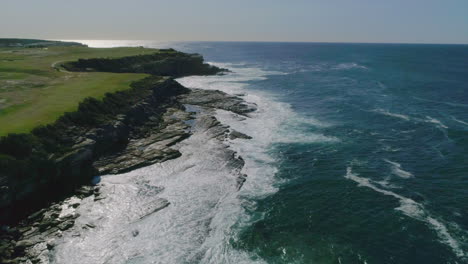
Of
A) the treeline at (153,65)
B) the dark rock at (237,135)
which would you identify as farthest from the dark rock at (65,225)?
the treeline at (153,65)

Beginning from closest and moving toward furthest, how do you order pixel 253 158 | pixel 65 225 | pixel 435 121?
1. pixel 65 225
2. pixel 253 158
3. pixel 435 121

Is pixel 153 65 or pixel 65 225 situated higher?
pixel 153 65

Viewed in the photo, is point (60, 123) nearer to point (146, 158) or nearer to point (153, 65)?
point (146, 158)

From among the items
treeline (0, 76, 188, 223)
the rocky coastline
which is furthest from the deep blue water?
treeline (0, 76, 188, 223)

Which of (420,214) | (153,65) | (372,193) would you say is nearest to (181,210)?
(372,193)

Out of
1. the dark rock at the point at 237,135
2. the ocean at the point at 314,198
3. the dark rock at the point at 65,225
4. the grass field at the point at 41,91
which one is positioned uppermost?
the grass field at the point at 41,91

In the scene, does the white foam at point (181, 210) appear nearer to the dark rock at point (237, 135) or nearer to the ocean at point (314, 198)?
the ocean at point (314, 198)

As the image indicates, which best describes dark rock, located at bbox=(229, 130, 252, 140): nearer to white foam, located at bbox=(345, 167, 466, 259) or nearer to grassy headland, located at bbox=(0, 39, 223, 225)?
grassy headland, located at bbox=(0, 39, 223, 225)

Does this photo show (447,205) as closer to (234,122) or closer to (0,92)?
(234,122)

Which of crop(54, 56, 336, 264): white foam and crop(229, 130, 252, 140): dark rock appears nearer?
crop(54, 56, 336, 264): white foam
